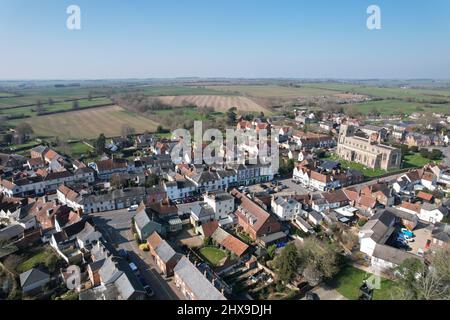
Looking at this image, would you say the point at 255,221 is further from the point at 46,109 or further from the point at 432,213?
the point at 46,109

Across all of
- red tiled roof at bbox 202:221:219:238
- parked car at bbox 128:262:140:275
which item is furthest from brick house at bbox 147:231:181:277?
red tiled roof at bbox 202:221:219:238

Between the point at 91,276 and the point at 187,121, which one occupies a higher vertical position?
the point at 187,121

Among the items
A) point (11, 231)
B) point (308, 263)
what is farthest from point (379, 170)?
point (11, 231)

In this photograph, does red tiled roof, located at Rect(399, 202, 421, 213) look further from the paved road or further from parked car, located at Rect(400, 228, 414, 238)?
the paved road

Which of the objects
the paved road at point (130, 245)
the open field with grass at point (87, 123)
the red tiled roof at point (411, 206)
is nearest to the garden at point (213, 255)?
the paved road at point (130, 245)
